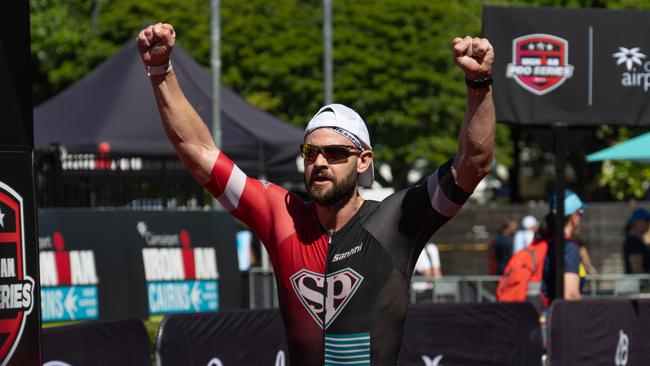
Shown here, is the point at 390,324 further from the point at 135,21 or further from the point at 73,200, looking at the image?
the point at 135,21

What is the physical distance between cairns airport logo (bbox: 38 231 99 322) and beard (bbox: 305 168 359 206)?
26.9 feet

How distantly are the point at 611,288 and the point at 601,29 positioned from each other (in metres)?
8.29

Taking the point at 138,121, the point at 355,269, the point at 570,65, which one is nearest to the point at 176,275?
the point at 138,121

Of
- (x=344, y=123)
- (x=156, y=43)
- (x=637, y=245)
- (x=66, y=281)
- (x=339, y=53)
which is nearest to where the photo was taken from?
(x=156, y=43)

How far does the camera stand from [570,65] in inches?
443

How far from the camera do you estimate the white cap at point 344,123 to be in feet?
17.5

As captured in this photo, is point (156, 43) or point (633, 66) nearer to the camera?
point (156, 43)

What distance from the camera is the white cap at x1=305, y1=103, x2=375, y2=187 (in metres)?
5.34

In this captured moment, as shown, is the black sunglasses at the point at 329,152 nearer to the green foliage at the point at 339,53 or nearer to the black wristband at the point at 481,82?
the black wristband at the point at 481,82

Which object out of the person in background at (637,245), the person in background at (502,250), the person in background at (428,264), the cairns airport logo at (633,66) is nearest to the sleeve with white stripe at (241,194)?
the cairns airport logo at (633,66)

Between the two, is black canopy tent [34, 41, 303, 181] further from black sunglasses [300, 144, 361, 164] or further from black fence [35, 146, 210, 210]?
black sunglasses [300, 144, 361, 164]

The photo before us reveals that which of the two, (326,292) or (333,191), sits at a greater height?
(333,191)

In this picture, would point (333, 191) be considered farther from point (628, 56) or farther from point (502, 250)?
point (502, 250)

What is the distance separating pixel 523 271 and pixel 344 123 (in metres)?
5.76
